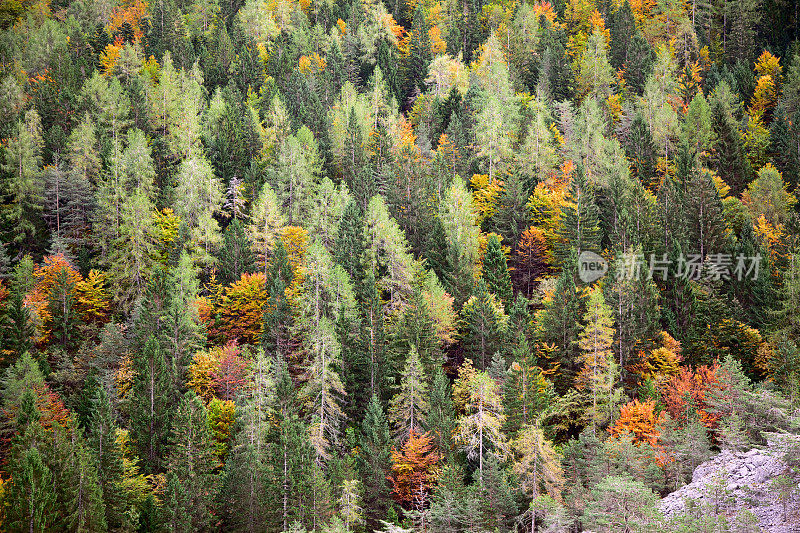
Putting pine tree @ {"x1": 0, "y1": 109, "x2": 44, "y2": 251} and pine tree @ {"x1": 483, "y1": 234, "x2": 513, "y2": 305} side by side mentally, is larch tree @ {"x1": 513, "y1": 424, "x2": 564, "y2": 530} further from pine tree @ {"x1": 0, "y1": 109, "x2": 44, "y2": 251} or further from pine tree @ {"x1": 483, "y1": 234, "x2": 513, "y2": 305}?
pine tree @ {"x1": 0, "y1": 109, "x2": 44, "y2": 251}

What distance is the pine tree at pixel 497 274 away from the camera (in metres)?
66.6

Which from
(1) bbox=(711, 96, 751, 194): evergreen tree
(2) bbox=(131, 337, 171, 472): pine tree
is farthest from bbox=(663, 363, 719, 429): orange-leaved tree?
(2) bbox=(131, 337, 171, 472): pine tree

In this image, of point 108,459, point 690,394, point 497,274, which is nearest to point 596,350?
point 690,394

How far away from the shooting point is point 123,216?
69000 millimetres

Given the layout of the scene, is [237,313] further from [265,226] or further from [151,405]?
[151,405]

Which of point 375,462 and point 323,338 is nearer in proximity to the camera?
point 375,462

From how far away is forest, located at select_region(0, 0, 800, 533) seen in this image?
50062 mm

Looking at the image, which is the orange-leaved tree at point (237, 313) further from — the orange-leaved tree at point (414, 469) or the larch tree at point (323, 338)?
the orange-leaved tree at point (414, 469)

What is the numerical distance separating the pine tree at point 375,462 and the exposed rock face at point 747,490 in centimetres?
1833

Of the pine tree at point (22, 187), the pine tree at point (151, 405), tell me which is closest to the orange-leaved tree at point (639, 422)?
the pine tree at point (151, 405)

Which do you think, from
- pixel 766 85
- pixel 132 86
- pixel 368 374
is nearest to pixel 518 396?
pixel 368 374

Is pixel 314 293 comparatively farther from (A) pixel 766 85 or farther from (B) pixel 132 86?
(A) pixel 766 85

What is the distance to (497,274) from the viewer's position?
66.9 m

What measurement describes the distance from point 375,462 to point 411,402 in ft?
16.9
